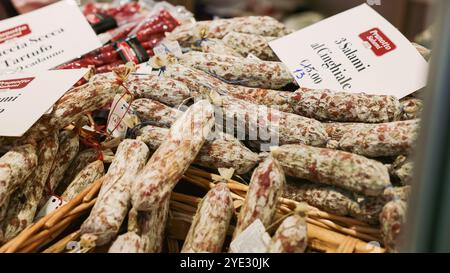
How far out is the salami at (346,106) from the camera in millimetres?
1953

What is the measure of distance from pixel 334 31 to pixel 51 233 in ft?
5.27

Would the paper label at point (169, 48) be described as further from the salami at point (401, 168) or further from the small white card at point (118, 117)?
the salami at point (401, 168)

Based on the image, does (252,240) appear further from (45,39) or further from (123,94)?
(45,39)

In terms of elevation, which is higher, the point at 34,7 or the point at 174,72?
the point at 34,7

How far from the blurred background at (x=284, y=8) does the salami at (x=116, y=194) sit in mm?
1773

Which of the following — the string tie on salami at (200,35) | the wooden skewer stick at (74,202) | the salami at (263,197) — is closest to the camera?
the salami at (263,197)

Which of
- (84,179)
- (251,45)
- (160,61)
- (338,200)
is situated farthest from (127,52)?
(338,200)

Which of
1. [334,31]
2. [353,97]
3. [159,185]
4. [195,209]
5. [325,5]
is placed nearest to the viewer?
[159,185]

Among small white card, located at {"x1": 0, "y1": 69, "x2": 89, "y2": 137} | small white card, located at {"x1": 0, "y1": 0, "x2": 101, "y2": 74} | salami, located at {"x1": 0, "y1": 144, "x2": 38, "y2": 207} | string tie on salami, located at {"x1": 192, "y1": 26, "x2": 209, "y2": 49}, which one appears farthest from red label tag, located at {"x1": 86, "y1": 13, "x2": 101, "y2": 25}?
salami, located at {"x1": 0, "y1": 144, "x2": 38, "y2": 207}

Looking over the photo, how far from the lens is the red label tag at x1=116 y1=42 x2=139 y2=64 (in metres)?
2.72

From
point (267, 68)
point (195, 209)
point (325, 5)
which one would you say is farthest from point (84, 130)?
point (325, 5)

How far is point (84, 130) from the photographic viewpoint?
6.91 ft

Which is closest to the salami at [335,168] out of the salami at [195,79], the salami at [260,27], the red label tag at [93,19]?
the salami at [195,79]
